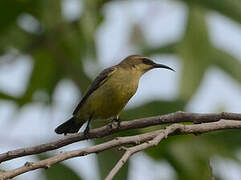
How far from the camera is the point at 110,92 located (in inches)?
233

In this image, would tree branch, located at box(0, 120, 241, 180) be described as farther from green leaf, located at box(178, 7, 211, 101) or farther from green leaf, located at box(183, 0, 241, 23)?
green leaf, located at box(178, 7, 211, 101)

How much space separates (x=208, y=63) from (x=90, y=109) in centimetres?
120

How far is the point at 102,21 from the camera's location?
6883mm

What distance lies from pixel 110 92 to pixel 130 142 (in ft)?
8.46

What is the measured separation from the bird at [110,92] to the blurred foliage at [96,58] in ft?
0.50

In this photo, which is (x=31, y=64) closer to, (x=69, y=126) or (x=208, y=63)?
(x=69, y=126)

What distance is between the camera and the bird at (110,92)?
5816 millimetres

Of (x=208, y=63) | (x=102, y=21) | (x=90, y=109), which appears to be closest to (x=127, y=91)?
(x=90, y=109)

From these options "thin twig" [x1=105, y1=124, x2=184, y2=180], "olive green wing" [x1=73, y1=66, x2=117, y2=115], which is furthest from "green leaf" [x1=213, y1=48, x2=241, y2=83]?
"thin twig" [x1=105, y1=124, x2=184, y2=180]

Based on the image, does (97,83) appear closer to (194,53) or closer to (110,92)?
(110,92)

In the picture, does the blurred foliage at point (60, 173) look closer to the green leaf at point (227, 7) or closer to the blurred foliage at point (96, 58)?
the blurred foliage at point (96, 58)

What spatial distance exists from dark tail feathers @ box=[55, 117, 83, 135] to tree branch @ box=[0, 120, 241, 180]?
105 inches

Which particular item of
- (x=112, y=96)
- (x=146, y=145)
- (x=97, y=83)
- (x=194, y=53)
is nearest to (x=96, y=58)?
(x=112, y=96)

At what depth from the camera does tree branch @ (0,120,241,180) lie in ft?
9.34
